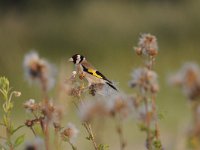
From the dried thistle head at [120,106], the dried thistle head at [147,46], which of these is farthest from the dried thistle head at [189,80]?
the dried thistle head at [147,46]

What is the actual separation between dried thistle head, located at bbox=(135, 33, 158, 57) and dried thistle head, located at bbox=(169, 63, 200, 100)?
0.52 metres

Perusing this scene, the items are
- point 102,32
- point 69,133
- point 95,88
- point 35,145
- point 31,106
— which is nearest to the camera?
point 35,145

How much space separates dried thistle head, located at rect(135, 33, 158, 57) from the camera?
7.68ft

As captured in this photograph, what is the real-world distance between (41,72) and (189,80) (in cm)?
34

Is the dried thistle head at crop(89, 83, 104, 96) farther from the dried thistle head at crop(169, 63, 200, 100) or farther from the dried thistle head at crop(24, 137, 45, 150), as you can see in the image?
the dried thistle head at crop(169, 63, 200, 100)

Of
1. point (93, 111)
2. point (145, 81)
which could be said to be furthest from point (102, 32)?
point (93, 111)

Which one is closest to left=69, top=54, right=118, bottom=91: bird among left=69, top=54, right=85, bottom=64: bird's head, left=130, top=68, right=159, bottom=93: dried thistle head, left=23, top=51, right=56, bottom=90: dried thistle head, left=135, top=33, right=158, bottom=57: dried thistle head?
left=69, top=54, right=85, bottom=64: bird's head

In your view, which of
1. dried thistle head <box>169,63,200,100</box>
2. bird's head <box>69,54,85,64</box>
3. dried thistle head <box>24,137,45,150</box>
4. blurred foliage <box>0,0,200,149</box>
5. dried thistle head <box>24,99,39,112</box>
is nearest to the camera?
dried thistle head <box>169,63,200,100</box>

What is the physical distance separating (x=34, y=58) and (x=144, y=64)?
45 centimetres

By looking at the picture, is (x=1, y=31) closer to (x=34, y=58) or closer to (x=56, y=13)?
(x=56, y=13)

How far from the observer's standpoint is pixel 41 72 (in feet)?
5.99

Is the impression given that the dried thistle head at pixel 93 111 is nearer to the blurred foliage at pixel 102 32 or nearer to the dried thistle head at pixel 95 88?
the dried thistle head at pixel 95 88

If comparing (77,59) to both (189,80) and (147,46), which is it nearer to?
(147,46)

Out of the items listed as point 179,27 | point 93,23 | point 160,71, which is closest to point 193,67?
point 160,71
